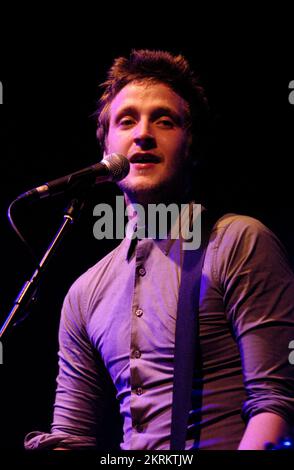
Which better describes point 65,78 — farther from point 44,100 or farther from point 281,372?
point 281,372

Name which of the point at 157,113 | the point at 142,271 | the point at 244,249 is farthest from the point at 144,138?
the point at 244,249

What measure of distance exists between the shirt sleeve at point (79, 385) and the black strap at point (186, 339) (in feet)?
2.07

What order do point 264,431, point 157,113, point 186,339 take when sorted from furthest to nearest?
point 157,113 < point 186,339 < point 264,431

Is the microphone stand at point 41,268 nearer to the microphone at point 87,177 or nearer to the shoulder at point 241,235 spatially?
the microphone at point 87,177

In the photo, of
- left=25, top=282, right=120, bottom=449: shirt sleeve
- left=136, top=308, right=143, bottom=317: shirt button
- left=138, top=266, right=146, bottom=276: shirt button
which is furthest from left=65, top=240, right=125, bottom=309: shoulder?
left=136, top=308, right=143, bottom=317: shirt button

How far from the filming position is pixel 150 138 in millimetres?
2268

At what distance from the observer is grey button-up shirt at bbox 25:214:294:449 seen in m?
1.71

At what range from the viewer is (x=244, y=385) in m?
1.72

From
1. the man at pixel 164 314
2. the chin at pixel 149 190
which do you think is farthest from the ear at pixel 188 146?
the chin at pixel 149 190

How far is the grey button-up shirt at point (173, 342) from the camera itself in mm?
1712

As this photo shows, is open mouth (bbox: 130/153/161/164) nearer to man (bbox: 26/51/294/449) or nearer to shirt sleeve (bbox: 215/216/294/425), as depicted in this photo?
man (bbox: 26/51/294/449)

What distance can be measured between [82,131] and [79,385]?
1495 millimetres

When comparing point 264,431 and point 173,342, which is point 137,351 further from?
point 264,431

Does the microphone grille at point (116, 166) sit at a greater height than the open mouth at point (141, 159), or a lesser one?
lesser
